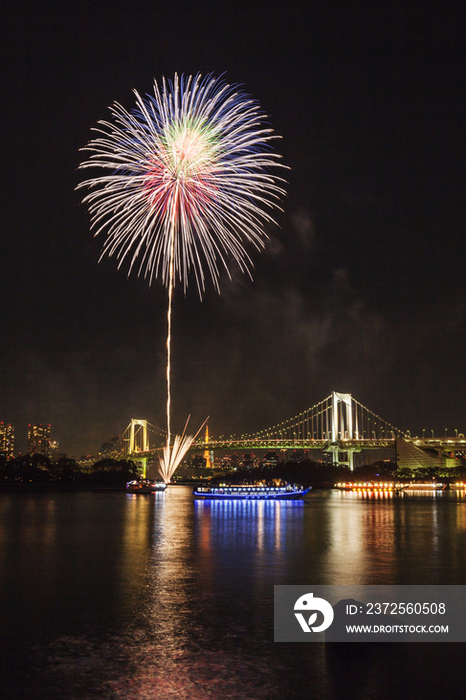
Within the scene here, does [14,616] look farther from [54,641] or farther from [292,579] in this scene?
[292,579]

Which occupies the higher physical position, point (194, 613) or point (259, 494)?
point (194, 613)

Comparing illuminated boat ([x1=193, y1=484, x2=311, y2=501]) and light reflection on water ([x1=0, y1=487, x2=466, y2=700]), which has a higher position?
light reflection on water ([x1=0, y1=487, x2=466, y2=700])

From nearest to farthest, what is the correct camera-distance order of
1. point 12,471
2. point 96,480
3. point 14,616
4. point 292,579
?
1. point 14,616
2. point 292,579
3. point 12,471
4. point 96,480

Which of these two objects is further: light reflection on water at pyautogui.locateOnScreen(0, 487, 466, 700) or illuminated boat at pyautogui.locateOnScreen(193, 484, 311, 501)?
illuminated boat at pyautogui.locateOnScreen(193, 484, 311, 501)

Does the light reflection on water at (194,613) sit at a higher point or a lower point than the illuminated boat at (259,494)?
higher

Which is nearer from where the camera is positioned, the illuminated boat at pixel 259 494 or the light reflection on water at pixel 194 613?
the light reflection on water at pixel 194 613

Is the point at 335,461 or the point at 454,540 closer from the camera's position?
the point at 454,540

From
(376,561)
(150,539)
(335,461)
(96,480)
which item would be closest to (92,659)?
(376,561)

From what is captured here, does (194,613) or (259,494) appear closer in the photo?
(194,613)
